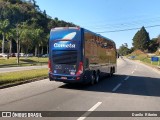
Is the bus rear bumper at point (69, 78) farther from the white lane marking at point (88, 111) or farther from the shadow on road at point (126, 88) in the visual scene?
the white lane marking at point (88, 111)

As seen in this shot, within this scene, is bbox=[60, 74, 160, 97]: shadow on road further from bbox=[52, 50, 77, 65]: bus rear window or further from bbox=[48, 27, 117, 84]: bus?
bbox=[52, 50, 77, 65]: bus rear window

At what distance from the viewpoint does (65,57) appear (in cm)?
1694

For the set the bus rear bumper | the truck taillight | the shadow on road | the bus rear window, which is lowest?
the shadow on road

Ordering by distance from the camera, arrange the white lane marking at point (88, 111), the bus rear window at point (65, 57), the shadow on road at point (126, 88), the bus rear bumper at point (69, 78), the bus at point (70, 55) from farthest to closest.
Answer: the bus rear window at point (65, 57) < the bus at point (70, 55) < the bus rear bumper at point (69, 78) < the shadow on road at point (126, 88) < the white lane marking at point (88, 111)

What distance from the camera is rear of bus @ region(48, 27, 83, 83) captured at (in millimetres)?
16656

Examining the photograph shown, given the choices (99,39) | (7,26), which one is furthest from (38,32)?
(99,39)

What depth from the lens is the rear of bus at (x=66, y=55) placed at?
1666 centimetres

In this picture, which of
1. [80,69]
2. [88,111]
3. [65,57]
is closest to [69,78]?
[80,69]

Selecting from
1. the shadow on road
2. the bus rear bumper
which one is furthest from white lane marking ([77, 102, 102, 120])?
the bus rear bumper

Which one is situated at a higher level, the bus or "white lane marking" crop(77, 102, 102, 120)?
the bus

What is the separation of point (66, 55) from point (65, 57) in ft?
0.39

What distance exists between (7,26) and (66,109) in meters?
55.8

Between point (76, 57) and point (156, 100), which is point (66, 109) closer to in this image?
point (156, 100)

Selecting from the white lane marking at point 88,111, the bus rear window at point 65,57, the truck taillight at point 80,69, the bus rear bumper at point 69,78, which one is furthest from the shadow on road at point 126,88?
the white lane marking at point 88,111
